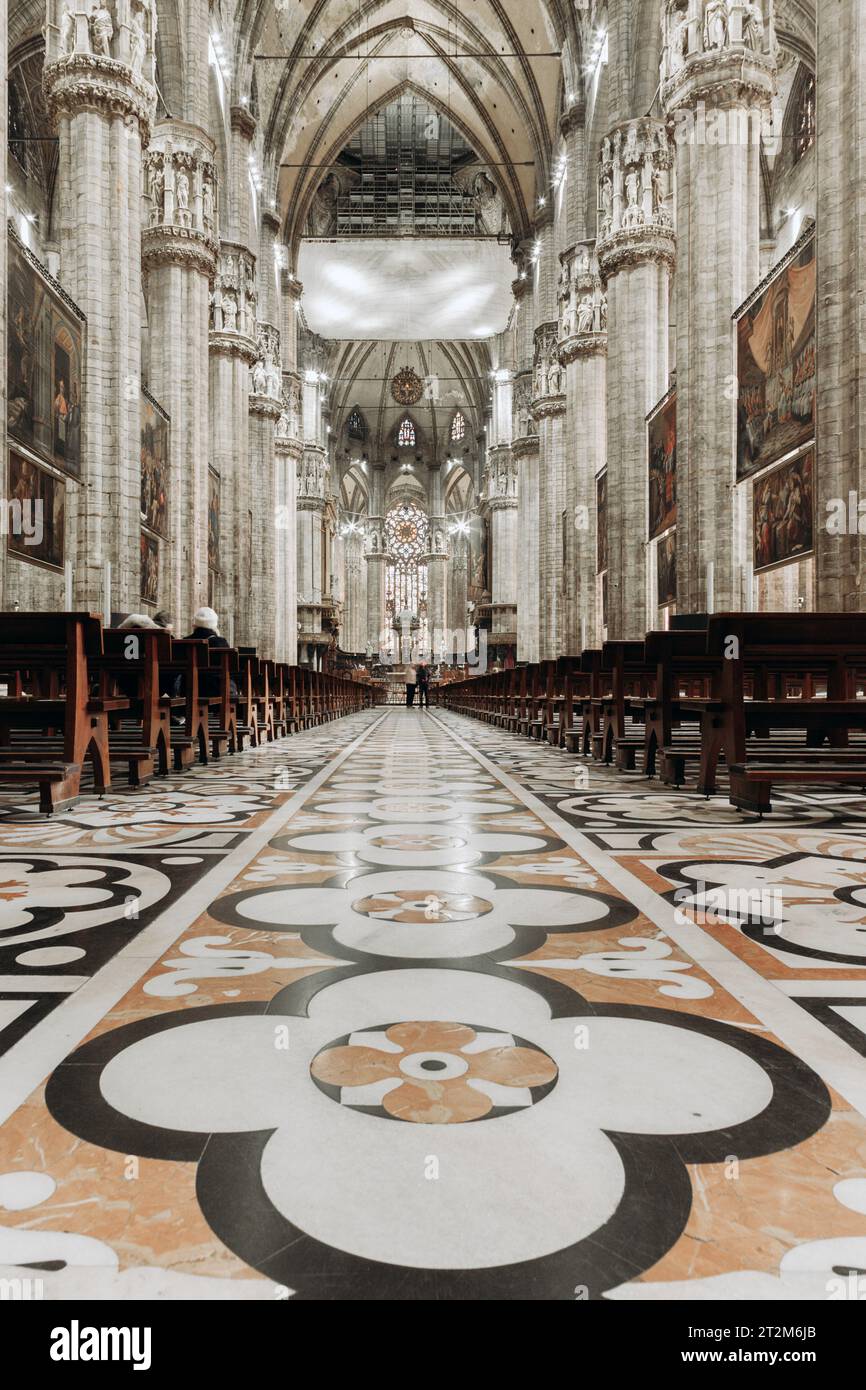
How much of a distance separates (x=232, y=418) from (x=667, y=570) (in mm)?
9840

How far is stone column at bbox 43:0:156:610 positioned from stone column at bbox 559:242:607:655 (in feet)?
33.1

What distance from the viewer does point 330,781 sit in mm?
5441

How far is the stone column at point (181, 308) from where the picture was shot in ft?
44.3

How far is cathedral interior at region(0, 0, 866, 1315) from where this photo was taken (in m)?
0.95

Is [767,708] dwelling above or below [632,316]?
below

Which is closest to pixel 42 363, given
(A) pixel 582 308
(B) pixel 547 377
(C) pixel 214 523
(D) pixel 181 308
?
(D) pixel 181 308

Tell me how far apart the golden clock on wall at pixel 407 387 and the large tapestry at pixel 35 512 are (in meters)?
39.0

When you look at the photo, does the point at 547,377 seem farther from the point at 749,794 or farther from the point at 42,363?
the point at 749,794

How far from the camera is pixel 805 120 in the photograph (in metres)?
17.3

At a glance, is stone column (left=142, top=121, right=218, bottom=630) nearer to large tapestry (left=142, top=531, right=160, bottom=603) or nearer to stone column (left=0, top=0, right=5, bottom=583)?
large tapestry (left=142, top=531, right=160, bottom=603)

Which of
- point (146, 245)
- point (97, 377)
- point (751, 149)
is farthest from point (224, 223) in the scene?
point (751, 149)

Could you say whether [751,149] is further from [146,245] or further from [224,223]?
[224,223]
